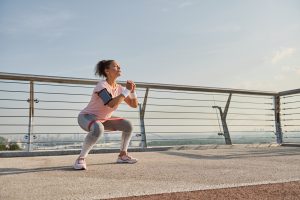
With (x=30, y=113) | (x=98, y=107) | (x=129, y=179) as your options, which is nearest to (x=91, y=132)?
(x=98, y=107)

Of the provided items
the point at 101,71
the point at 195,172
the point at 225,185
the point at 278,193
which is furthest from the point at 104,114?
the point at 278,193

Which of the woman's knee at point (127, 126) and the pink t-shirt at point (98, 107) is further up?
the pink t-shirt at point (98, 107)

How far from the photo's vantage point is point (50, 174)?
2471 mm

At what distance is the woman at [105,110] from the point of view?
305 cm

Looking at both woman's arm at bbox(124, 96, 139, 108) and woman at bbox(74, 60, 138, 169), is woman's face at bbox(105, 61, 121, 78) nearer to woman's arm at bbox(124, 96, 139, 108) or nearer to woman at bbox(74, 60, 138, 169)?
woman at bbox(74, 60, 138, 169)

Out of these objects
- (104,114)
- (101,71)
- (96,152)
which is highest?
(101,71)

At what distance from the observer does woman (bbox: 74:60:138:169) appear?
10.0 feet

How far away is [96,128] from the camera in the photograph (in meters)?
3.04

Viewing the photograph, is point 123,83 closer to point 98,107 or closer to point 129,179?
point 98,107

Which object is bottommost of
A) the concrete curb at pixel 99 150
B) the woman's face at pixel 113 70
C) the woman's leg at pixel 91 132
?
the concrete curb at pixel 99 150

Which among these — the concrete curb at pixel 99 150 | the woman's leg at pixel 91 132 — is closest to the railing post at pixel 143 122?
the concrete curb at pixel 99 150

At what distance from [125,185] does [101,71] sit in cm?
163

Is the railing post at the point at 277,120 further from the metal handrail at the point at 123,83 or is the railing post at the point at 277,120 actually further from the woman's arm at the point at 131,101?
the woman's arm at the point at 131,101

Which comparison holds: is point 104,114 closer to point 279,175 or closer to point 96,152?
point 96,152
